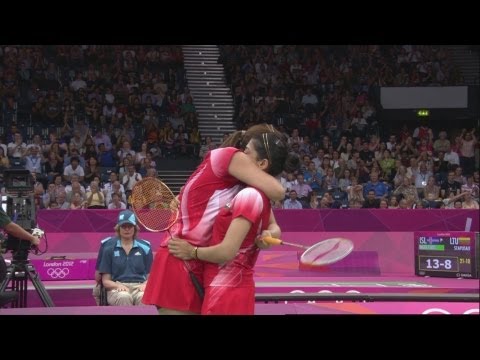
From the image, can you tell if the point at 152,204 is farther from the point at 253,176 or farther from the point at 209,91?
the point at 209,91

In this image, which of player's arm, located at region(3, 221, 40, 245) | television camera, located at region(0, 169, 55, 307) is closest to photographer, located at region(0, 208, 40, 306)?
player's arm, located at region(3, 221, 40, 245)

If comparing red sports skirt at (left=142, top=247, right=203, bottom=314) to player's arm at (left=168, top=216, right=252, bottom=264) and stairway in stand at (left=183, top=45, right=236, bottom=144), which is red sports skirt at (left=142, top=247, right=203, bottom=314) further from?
stairway in stand at (left=183, top=45, right=236, bottom=144)

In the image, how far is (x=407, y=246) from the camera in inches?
428

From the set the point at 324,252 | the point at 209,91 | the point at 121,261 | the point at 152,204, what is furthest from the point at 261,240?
the point at 209,91

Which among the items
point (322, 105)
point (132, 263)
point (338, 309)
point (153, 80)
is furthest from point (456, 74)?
point (338, 309)

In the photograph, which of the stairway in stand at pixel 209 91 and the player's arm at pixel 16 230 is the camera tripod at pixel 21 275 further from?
the stairway in stand at pixel 209 91

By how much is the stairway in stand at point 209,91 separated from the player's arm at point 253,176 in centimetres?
1551

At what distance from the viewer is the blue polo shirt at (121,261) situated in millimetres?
6867

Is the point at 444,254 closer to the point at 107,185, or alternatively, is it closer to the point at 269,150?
the point at 107,185

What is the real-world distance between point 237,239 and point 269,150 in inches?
15.5

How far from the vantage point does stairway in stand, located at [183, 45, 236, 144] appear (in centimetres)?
1911

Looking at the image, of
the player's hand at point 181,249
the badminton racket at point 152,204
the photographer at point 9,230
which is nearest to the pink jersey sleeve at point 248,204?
the player's hand at point 181,249

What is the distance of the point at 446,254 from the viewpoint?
34.0 feet

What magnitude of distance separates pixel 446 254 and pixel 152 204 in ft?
24.7
